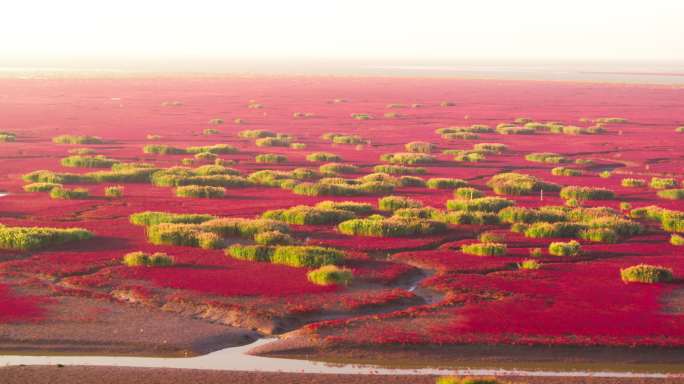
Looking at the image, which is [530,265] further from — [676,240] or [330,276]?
[676,240]

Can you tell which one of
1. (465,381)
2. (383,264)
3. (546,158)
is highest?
(465,381)

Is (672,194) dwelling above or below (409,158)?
above

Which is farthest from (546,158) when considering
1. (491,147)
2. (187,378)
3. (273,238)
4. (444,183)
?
(187,378)

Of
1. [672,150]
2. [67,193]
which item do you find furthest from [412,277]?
[672,150]

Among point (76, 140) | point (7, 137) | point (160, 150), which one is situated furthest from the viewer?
point (7, 137)

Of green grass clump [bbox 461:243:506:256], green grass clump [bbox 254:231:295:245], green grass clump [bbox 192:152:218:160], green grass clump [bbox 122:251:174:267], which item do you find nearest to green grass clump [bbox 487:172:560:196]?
green grass clump [bbox 461:243:506:256]

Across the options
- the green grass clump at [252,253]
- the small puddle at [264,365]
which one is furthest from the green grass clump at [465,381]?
the green grass clump at [252,253]
